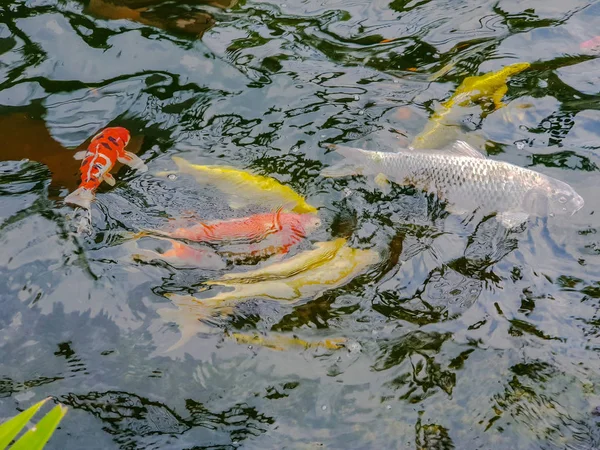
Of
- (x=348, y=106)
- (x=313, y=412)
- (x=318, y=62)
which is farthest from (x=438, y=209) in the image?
(x=318, y=62)

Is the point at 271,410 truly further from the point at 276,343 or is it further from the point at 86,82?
the point at 86,82

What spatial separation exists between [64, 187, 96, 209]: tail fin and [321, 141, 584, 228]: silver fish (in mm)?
2234

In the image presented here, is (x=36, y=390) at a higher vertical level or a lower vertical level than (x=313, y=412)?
higher

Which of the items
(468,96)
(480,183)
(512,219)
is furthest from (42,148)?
(512,219)

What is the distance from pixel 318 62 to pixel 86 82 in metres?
2.37

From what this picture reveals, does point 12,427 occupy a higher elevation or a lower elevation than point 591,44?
higher

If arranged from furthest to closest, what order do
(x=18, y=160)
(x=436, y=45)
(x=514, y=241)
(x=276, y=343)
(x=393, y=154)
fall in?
(x=436, y=45), (x=18, y=160), (x=393, y=154), (x=514, y=241), (x=276, y=343)

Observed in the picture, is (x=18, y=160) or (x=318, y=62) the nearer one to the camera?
(x=18, y=160)

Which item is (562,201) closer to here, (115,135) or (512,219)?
(512,219)

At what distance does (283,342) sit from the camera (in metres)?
3.63

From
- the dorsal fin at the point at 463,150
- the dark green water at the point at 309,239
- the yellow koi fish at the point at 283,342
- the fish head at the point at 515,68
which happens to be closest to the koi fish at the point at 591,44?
the dark green water at the point at 309,239

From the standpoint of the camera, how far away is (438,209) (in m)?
4.28

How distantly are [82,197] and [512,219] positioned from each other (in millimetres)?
3289

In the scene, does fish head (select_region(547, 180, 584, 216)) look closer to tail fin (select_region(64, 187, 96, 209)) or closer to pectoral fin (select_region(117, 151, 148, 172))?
pectoral fin (select_region(117, 151, 148, 172))
